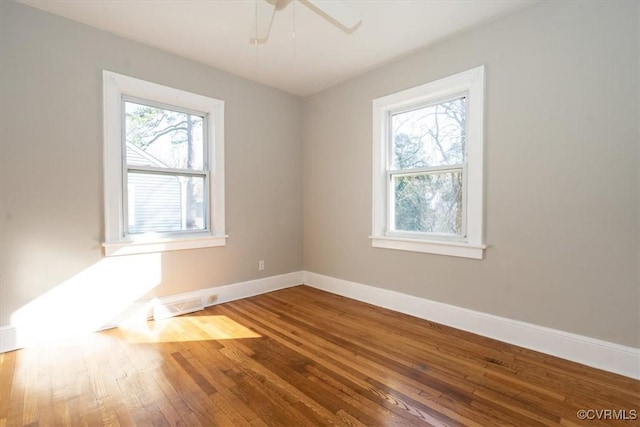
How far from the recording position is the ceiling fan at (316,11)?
1.67 m

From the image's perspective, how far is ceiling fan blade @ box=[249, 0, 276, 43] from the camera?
172 cm

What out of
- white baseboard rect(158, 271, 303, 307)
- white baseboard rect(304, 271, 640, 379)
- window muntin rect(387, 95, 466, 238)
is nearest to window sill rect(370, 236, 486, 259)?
window muntin rect(387, 95, 466, 238)

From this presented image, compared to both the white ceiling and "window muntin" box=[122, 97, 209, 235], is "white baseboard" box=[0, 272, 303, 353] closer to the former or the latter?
"window muntin" box=[122, 97, 209, 235]

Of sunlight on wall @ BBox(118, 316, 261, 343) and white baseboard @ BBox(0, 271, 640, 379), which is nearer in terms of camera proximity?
white baseboard @ BBox(0, 271, 640, 379)

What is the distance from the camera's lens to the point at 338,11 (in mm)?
1747

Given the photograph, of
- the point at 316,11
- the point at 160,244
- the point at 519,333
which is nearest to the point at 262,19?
the point at 316,11

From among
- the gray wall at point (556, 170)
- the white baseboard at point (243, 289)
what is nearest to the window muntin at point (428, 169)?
the gray wall at point (556, 170)

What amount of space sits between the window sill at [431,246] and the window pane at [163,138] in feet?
7.22

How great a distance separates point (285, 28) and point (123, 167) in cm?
194

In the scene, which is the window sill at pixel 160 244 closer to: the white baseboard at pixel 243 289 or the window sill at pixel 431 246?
the white baseboard at pixel 243 289

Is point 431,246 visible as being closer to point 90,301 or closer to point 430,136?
point 430,136

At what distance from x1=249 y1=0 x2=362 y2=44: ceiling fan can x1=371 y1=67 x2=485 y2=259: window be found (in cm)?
132

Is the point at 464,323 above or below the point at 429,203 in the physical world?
below

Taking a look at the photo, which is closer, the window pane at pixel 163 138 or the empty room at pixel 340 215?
the empty room at pixel 340 215
